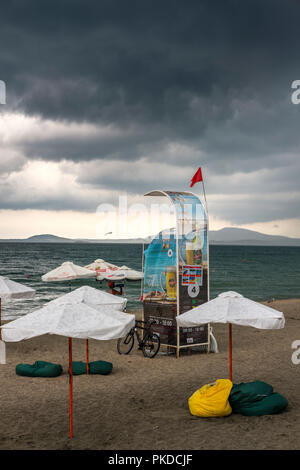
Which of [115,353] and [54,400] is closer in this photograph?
[54,400]

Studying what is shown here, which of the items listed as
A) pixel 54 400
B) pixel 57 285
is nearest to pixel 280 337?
pixel 54 400

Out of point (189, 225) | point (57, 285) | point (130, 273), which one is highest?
point (189, 225)

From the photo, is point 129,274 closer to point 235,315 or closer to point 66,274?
point 66,274

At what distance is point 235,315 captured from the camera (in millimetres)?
8391

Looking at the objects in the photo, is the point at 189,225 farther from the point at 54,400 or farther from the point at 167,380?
the point at 54,400

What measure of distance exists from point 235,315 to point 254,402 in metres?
1.63

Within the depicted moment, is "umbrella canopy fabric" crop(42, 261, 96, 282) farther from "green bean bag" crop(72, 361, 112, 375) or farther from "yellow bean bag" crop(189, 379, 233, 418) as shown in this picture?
"yellow bean bag" crop(189, 379, 233, 418)

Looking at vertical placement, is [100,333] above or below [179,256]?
below

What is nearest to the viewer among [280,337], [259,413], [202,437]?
[202,437]

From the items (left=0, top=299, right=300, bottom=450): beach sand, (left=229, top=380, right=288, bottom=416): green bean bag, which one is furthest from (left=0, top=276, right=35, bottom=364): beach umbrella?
(left=229, top=380, right=288, bottom=416): green bean bag

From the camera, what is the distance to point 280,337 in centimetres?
1688

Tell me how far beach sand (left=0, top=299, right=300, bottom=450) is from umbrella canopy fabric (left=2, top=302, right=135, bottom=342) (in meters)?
1.85

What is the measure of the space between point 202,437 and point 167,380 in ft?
11.9

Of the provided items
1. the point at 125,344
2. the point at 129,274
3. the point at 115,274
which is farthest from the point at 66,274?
the point at 125,344
